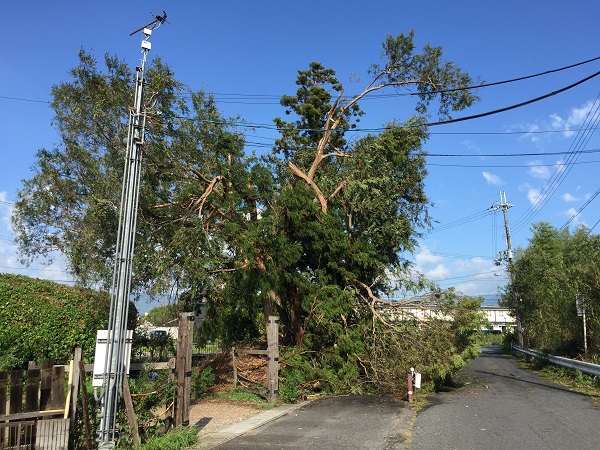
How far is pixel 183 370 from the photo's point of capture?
352 inches

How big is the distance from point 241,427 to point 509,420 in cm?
568

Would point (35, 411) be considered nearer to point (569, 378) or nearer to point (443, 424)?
point (443, 424)

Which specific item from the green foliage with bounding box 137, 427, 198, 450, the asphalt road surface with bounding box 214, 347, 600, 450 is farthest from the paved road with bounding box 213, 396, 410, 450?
the green foliage with bounding box 137, 427, 198, 450

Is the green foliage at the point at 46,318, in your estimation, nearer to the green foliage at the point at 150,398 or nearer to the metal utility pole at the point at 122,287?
the green foliage at the point at 150,398

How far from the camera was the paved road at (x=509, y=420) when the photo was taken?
8523mm

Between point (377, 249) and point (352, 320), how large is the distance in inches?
128

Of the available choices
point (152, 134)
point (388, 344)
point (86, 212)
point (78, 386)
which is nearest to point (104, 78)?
point (152, 134)

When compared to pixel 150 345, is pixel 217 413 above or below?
below

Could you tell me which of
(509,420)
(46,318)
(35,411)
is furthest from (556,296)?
(35,411)

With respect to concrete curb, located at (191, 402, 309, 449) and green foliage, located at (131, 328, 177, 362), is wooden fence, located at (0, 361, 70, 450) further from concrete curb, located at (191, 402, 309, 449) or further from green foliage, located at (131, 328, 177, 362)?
green foliage, located at (131, 328, 177, 362)

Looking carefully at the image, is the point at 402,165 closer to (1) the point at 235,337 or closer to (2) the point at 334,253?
(2) the point at 334,253

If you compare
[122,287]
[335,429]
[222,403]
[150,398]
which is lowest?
[222,403]

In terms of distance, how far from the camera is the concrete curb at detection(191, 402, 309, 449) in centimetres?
A: 888

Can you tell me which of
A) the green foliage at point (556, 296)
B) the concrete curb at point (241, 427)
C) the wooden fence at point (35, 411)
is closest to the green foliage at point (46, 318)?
the concrete curb at point (241, 427)
